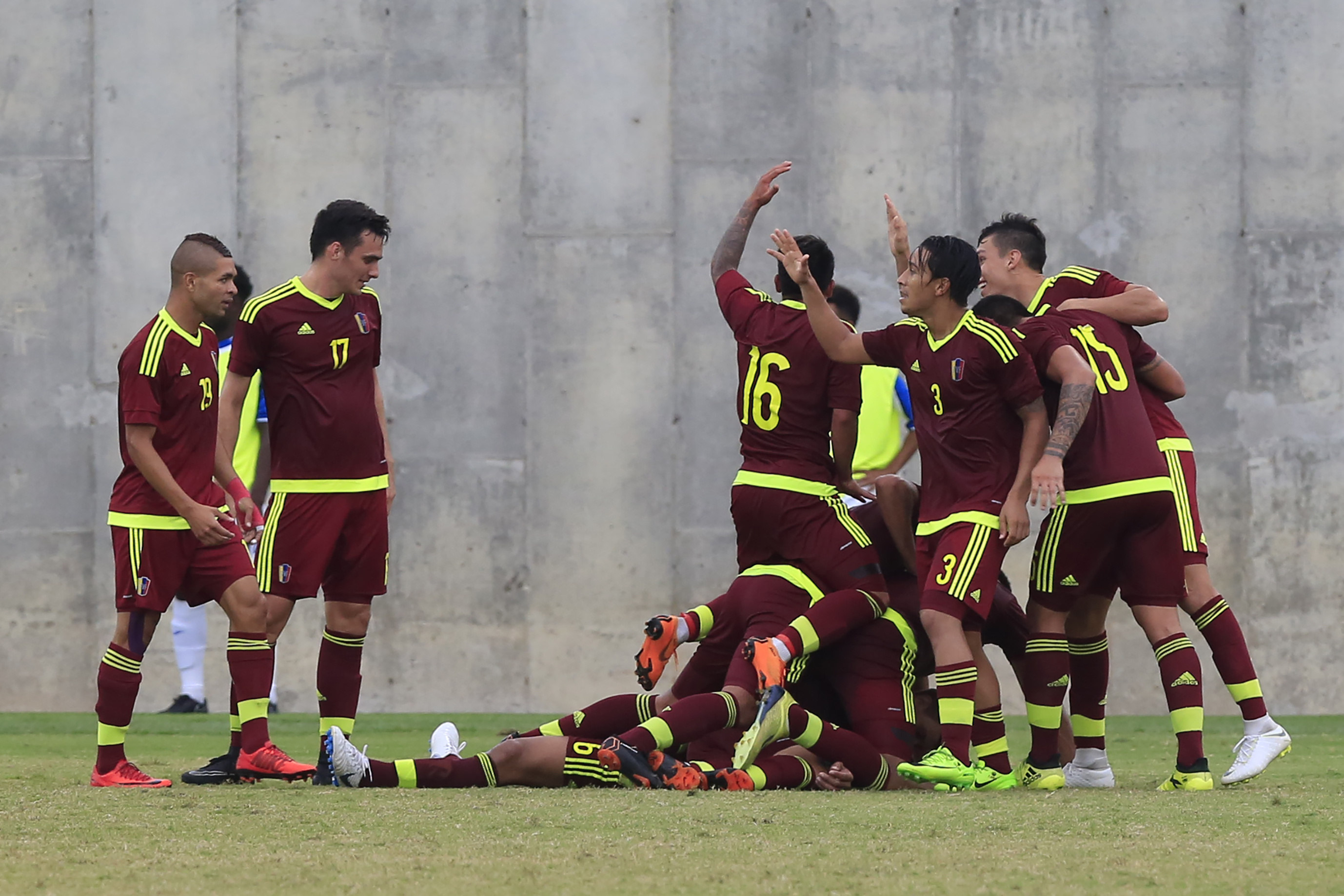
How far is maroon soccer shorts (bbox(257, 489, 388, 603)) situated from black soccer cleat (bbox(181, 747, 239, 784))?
0.54 m

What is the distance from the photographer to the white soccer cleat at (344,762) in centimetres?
467

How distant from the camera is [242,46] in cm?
908

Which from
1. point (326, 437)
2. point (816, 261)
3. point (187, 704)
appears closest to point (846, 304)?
point (816, 261)

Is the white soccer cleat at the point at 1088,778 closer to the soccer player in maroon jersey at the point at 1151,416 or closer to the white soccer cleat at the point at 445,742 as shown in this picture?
the soccer player in maroon jersey at the point at 1151,416

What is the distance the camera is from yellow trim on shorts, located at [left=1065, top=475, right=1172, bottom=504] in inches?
199

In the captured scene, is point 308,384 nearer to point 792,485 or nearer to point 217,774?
point 217,774

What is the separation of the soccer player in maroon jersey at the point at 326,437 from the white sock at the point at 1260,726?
2.75 metres

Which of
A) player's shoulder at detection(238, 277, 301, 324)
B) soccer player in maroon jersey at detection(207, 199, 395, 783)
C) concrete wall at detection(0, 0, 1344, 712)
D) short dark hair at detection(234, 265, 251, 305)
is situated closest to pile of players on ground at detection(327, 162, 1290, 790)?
soccer player in maroon jersey at detection(207, 199, 395, 783)

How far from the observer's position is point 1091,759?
519 cm

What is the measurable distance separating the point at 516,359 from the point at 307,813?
5.13m

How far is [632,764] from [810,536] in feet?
3.91

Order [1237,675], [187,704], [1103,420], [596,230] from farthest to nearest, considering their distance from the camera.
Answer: [596,230] < [187,704] < [1237,675] < [1103,420]

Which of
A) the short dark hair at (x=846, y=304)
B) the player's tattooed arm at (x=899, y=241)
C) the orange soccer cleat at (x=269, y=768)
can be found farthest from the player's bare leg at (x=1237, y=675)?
the orange soccer cleat at (x=269, y=768)

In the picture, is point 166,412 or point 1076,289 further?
point 1076,289
